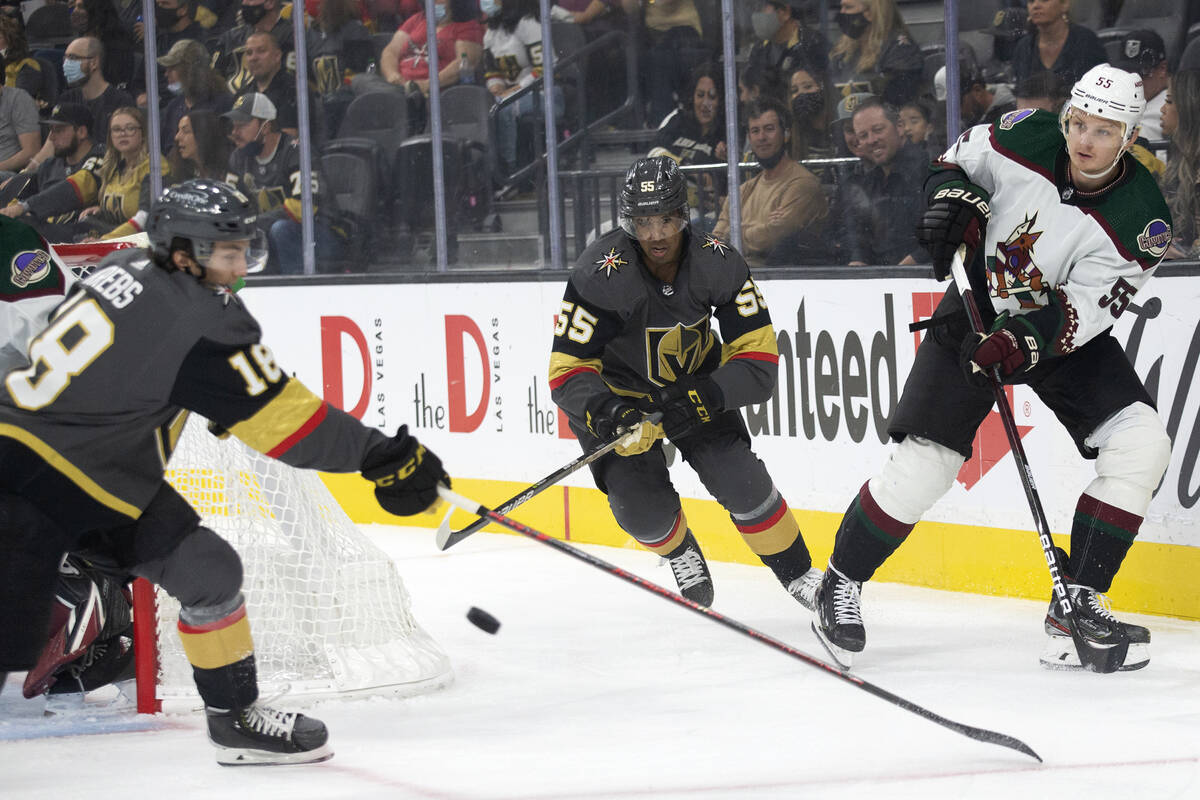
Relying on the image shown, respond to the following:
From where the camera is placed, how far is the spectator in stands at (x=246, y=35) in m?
6.30

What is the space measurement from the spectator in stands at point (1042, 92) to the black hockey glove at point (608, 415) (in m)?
1.39

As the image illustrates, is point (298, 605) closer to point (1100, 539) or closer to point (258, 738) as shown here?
point (258, 738)

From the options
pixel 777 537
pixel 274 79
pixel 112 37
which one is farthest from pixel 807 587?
pixel 112 37

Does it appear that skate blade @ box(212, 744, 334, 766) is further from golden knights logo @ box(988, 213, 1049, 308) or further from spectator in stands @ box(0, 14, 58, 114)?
spectator in stands @ box(0, 14, 58, 114)

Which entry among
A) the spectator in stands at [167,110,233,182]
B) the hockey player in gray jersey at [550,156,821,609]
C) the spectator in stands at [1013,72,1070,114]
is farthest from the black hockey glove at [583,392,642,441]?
the spectator in stands at [167,110,233,182]

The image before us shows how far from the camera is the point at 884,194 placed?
459cm

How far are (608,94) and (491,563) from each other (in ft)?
5.28

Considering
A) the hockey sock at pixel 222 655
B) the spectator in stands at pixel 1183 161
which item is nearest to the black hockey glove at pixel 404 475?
the hockey sock at pixel 222 655

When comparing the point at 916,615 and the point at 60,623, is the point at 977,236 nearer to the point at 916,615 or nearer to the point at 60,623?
the point at 916,615

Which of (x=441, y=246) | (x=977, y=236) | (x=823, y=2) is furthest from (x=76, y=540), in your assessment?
(x=441, y=246)

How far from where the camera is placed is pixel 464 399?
5715mm

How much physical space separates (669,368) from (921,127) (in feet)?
3.71

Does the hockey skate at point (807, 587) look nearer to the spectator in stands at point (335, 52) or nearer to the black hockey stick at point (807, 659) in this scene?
the black hockey stick at point (807, 659)

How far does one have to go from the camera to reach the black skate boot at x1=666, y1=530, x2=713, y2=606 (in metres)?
3.97
